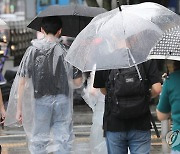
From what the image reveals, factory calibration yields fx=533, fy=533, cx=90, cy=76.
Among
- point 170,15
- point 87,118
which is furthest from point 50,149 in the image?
point 87,118

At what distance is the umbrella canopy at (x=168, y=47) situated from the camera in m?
4.05

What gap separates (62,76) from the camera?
17.7 feet

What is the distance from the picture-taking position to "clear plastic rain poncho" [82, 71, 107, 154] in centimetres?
596

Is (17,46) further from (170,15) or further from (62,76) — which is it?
(170,15)

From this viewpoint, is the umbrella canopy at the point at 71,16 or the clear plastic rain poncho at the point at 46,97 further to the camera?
the umbrella canopy at the point at 71,16

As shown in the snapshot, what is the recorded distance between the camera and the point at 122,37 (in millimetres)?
4355

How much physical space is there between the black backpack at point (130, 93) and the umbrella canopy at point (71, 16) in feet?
6.18

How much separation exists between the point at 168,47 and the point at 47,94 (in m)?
1.64

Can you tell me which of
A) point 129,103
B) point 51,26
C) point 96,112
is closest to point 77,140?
point 96,112

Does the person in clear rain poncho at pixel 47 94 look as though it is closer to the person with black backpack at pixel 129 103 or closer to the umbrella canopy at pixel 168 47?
the person with black backpack at pixel 129 103

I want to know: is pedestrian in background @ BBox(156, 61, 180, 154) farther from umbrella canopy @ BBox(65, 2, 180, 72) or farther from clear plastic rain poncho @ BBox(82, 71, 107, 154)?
clear plastic rain poncho @ BBox(82, 71, 107, 154)

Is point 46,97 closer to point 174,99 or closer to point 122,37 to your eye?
point 122,37

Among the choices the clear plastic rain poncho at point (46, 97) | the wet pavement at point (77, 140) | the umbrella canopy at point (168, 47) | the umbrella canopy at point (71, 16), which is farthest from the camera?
the wet pavement at point (77, 140)

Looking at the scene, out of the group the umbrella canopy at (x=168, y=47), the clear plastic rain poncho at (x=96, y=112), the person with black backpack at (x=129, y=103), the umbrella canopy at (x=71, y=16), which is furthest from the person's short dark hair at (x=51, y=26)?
the umbrella canopy at (x=168, y=47)
